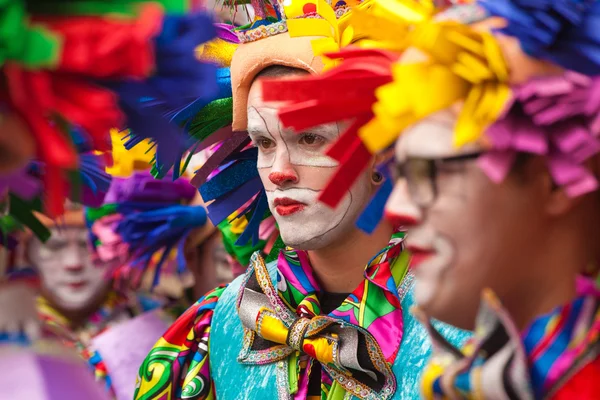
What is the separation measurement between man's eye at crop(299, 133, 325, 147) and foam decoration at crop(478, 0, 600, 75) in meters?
0.97

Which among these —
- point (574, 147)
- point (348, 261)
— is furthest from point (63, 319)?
point (574, 147)

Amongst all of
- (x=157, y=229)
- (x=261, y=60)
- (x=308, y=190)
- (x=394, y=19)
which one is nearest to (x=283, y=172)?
(x=308, y=190)

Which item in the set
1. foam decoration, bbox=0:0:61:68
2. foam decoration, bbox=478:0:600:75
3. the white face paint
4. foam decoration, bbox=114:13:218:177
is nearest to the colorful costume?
foam decoration, bbox=478:0:600:75

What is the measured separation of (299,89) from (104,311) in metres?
3.44

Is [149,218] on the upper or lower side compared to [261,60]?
lower

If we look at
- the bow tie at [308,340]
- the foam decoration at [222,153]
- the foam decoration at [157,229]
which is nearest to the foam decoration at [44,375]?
the bow tie at [308,340]

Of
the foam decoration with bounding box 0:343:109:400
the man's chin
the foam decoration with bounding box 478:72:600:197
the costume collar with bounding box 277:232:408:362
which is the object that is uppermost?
the foam decoration with bounding box 478:72:600:197

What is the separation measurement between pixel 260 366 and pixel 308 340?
212 mm

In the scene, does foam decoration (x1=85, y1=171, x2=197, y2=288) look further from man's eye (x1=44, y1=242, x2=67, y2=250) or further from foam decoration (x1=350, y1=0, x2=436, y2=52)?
foam decoration (x1=350, y1=0, x2=436, y2=52)

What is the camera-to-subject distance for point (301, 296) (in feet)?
8.71

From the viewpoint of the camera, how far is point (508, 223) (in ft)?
5.33

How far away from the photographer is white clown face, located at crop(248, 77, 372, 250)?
98.3 inches

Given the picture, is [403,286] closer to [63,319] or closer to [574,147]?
[574,147]

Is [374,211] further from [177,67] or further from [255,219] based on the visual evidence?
[255,219]
